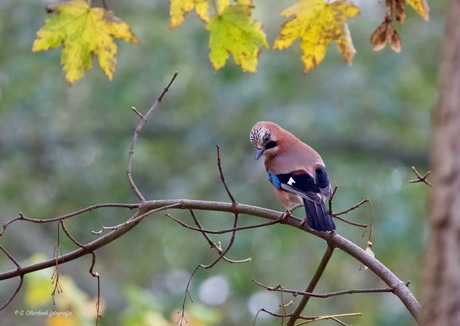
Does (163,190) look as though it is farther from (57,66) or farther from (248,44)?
(248,44)

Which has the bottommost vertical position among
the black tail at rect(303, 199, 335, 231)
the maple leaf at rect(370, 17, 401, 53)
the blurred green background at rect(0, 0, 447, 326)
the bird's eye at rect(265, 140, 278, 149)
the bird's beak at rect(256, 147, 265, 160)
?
the blurred green background at rect(0, 0, 447, 326)

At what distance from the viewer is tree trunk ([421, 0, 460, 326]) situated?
1.37 meters

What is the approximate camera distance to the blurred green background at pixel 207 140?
8.80m

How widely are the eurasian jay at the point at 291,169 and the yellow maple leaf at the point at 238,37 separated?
63 centimetres

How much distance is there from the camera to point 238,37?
3.08 meters

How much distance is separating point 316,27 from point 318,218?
68 centimetres

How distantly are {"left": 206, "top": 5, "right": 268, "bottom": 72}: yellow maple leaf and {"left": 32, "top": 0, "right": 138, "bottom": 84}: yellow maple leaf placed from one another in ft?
0.96

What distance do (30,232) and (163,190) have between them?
1.69 m

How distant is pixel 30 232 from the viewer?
10273 mm

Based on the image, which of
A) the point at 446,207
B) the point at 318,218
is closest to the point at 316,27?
the point at 318,218

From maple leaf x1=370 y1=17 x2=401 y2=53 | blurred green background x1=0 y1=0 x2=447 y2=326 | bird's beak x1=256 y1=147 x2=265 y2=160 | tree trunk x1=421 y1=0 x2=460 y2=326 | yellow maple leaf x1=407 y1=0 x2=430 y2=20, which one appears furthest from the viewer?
blurred green background x1=0 y1=0 x2=447 y2=326

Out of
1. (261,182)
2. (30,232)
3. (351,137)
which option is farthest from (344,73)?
(30,232)

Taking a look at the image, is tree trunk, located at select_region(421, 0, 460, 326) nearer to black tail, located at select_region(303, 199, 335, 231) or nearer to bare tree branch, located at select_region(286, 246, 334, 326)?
bare tree branch, located at select_region(286, 246, 334, 326)

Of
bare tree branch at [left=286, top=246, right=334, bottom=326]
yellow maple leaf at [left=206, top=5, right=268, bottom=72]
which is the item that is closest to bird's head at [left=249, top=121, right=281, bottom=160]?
yellow maple leaf at [left=206, top=5, right=268, bottom=72]
